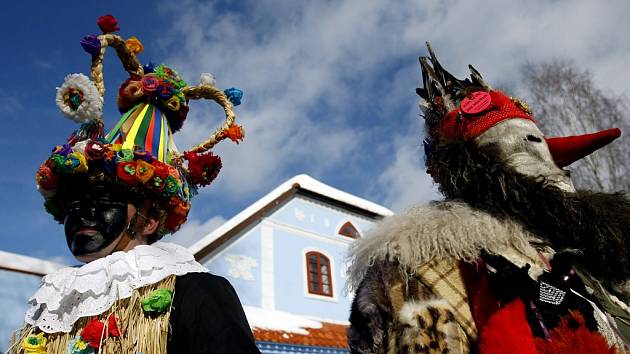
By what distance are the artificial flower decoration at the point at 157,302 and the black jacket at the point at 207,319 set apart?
0.03 metres

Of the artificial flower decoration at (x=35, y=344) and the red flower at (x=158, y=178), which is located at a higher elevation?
the red flower at (x=158, y=178)

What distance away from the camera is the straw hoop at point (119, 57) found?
8.24 ft

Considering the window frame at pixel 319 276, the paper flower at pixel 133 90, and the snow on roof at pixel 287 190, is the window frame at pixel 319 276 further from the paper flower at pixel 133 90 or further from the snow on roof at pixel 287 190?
the paper flower at pixel 133 90

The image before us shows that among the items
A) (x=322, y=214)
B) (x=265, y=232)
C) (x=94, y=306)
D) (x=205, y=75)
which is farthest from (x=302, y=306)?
(x=94, y=306)

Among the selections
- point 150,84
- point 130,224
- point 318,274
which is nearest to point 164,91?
point 150,84

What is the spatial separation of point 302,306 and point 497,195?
830 cm

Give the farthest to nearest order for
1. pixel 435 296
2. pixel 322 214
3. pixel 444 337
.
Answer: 1. pixel 322 214
2. pixel 435 296
3. pixel 444 337

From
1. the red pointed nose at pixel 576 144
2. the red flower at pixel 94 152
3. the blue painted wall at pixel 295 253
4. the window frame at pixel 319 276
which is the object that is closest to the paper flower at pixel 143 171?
the red flower at pixel 94 152

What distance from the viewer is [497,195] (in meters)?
2.01

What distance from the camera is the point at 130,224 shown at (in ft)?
6.91

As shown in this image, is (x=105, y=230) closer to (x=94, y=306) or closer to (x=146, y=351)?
(x=94, y=306)

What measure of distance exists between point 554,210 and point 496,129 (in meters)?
0.43

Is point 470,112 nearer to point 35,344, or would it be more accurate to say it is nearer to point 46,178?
point 46,178

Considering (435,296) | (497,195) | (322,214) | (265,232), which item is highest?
(322,214)
